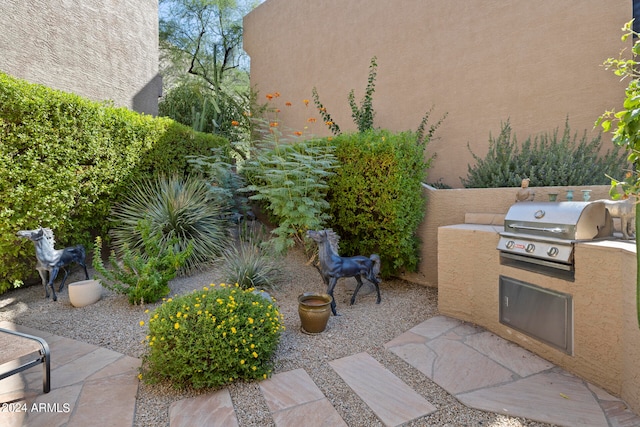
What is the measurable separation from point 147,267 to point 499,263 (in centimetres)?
392

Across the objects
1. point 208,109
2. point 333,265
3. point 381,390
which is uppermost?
point 208,109

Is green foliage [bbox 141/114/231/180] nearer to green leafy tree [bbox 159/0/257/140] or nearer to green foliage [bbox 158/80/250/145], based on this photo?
green foliage [bbox 158/80/250/145]

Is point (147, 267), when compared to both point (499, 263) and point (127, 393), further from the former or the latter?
point (499, 263)

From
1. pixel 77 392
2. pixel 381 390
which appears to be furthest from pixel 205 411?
pixel 381 390

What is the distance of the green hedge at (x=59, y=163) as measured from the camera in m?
4.07

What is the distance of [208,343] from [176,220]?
3314 mm

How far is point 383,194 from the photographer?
433 centimetres

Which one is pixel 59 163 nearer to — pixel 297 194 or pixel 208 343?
pixel 297 194

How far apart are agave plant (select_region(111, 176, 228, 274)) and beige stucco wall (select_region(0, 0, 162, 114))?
12.7 feet

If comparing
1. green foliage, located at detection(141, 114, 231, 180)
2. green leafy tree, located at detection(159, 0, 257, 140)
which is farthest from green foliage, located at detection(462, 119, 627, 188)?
green leafy tree, located at detection(159, 0, 257, 140)

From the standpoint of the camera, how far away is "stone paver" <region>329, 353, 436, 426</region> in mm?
2150

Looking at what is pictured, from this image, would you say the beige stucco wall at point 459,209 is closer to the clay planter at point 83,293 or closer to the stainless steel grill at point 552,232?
the stainless steel grill at point 552,232

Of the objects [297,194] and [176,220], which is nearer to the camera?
[297,194]

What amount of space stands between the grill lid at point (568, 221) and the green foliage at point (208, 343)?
8.00ft
